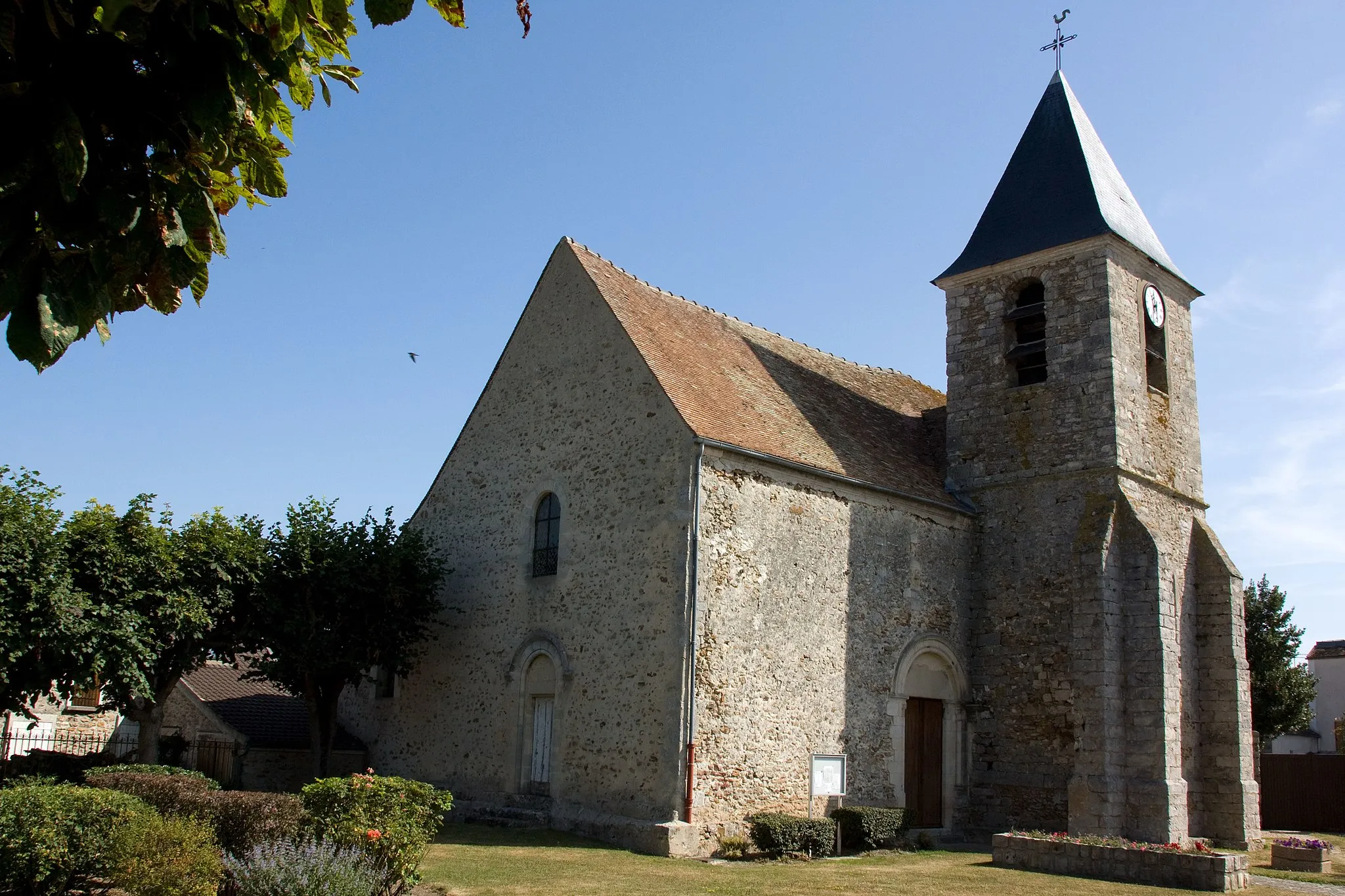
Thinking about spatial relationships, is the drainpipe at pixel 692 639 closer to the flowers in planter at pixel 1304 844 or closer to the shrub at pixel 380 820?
the shrub at pixel 380 820

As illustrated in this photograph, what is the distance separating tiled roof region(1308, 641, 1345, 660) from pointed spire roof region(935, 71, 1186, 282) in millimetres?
26652

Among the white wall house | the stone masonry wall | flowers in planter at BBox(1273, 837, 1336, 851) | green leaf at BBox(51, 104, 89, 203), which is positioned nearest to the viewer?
green leaf at BBox(51, 104, 89, 203)

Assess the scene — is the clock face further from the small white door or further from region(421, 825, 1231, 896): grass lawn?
the small white door

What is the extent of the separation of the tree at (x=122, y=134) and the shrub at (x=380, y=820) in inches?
264

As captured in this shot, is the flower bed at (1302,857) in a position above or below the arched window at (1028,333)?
below

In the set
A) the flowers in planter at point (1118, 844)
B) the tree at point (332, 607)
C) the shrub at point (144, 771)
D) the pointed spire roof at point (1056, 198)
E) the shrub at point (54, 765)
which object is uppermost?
the pointed spire roof at point (1056, 198)

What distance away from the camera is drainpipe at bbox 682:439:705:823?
1314 centimetres

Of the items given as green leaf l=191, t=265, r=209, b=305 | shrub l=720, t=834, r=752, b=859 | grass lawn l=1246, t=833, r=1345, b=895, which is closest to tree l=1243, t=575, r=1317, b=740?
grass lawn l=1246, t=833, r=1345, b=895

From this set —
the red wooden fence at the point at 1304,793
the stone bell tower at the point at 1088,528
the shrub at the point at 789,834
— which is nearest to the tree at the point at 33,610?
the shrub at the point at 789,834

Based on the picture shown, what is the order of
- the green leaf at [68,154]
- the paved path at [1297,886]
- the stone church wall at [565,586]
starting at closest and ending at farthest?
the green leaf at [68,154] → the paved path at [1297,886] → the stone church wall at [565,586]

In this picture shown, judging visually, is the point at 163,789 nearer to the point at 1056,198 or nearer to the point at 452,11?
the point at 452,11

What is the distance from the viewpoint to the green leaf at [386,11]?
2980 millimetres

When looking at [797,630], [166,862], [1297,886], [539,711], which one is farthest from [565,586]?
[1297,886]

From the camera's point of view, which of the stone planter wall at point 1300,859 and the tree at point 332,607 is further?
the tree at point 332,607
